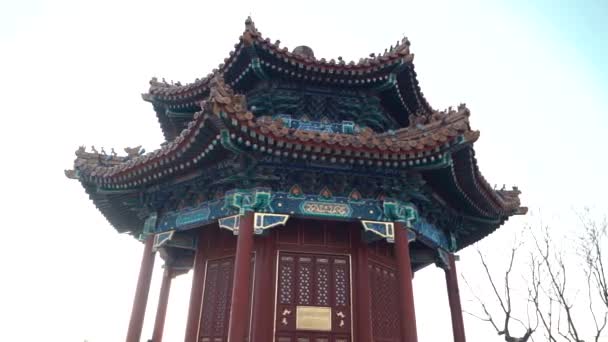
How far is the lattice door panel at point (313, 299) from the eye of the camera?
909 centimetres

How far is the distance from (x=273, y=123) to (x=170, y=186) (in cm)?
358

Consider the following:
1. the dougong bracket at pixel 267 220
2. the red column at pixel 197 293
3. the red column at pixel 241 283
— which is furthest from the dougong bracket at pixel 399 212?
the red column at pixel 197 293

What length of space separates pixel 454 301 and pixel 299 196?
18.5ft

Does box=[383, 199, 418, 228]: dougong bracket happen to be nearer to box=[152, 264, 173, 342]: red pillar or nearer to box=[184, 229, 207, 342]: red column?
box=[184, 229, 207, 342]: red column

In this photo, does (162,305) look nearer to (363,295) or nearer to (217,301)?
(217,301)

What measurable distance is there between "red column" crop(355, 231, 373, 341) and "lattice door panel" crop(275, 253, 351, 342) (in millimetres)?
227

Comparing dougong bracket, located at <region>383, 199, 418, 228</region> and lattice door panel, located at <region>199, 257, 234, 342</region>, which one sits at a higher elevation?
dougong bracket, located at <region>383, 199, 418, 228</region>

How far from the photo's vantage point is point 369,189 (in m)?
9.71

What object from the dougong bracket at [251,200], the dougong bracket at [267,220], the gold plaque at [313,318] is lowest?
the gold plaque at [313,318]

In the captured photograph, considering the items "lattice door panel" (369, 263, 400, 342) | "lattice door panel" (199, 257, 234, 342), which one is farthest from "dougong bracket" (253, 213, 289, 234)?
"lattice door panel" (369, 263, 400, 342)

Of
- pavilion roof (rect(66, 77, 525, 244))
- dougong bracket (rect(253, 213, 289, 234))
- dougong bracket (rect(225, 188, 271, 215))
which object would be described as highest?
pavilion roof (rect(66, 77, 525, 244))

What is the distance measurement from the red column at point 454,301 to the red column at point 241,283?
5.82 metres

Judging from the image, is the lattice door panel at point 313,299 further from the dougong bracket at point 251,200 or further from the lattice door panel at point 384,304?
the dougong bracket at point 251,200

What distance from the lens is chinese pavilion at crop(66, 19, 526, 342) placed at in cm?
865
